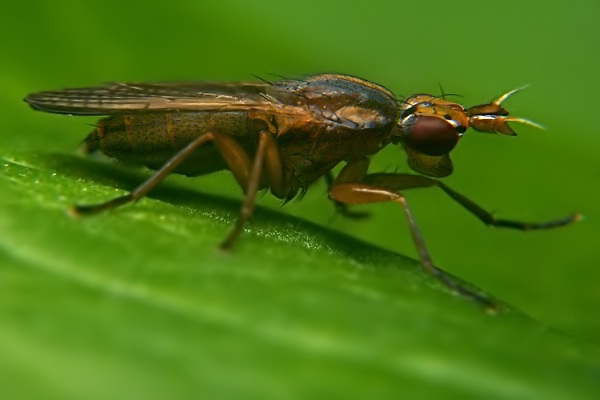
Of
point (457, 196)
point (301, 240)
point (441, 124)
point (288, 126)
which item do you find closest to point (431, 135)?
point (441, 124)

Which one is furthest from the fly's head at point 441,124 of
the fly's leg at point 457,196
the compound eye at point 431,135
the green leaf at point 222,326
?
the green leaf at point 222,326

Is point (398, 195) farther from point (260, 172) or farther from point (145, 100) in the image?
point (145, 100)

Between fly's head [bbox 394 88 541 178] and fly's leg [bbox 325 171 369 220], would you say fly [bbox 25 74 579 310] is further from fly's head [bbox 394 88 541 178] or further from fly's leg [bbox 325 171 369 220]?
fly's leg [bbox 325 171 369 220]

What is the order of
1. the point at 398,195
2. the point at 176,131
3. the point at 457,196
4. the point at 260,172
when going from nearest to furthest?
1. the point at 260,172
2. the point at 398,195
3. the point at 176,131
4. the point at 457,196

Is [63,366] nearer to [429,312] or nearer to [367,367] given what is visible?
[367,367]

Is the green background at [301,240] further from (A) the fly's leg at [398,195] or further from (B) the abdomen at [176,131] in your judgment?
(B) the abdomen at [176,131]
